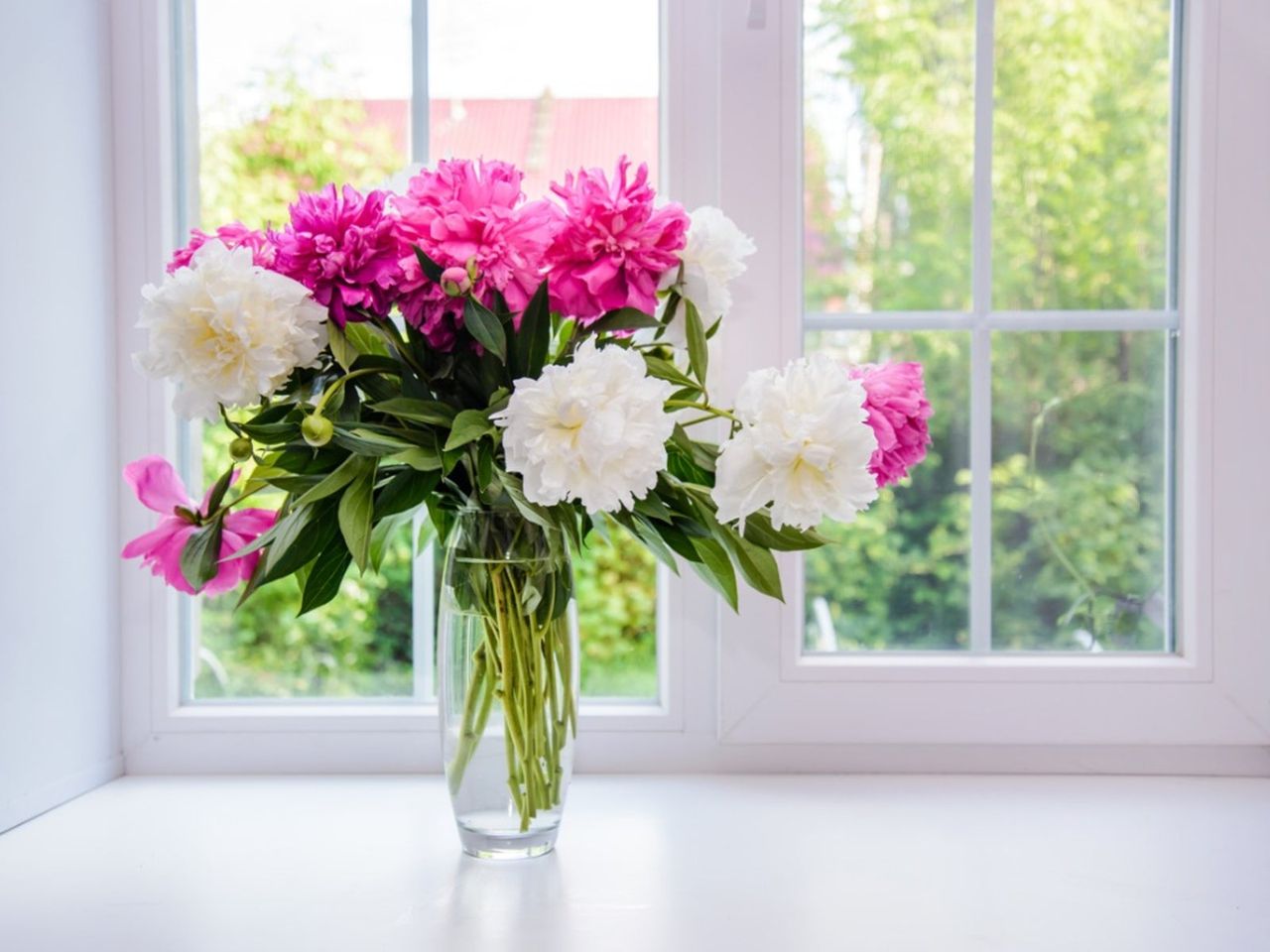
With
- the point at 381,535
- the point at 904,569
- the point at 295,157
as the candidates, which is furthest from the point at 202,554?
the point at 904,569

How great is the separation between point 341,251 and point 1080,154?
0.83 metres

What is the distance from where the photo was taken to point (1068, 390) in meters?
1.20

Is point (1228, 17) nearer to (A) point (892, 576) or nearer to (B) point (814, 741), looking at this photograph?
(A) point (892, 576)

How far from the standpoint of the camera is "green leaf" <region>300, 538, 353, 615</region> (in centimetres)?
82

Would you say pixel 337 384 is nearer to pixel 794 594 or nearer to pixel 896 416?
pixel 896 416

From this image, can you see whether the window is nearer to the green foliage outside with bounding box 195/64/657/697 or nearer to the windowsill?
the green foliage outside with bounding box 195/64/657/697

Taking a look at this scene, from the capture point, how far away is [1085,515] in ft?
3.98

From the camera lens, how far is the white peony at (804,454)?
712 mm

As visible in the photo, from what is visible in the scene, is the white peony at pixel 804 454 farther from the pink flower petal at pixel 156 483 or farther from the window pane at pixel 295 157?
the window pane at pixel 295 157

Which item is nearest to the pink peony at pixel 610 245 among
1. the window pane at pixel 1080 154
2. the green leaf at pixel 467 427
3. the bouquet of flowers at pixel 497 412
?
the bouquet of flowers at pixel 497 412

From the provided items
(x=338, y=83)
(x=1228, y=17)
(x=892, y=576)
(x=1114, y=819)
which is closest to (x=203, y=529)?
(x=338, y=83)

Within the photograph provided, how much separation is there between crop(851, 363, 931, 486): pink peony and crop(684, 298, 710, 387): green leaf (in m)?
0.12

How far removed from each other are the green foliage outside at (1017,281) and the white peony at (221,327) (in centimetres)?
64

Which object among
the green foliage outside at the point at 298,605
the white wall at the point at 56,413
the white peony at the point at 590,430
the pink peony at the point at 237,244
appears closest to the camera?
the white peony at the point at 590,430
